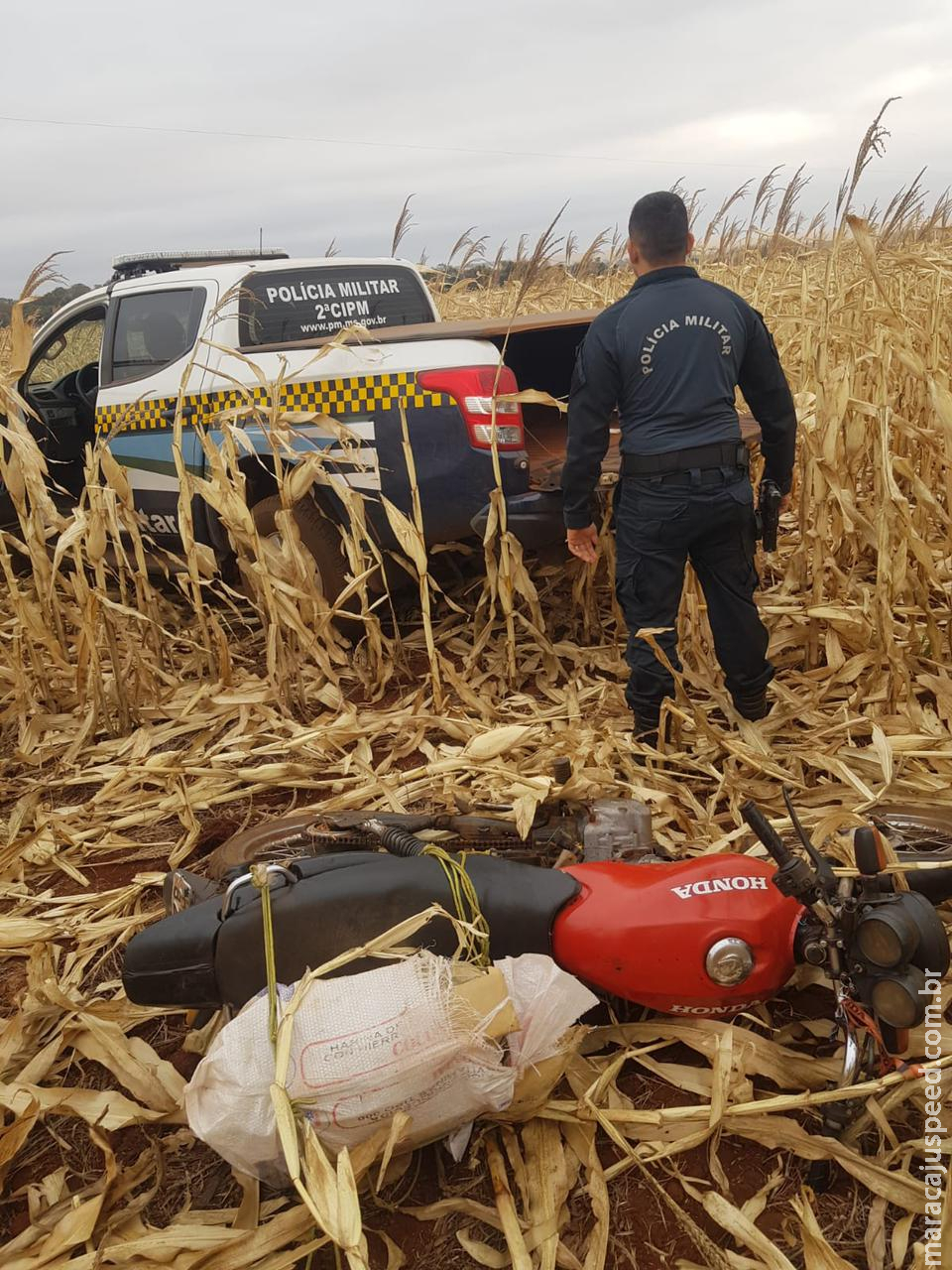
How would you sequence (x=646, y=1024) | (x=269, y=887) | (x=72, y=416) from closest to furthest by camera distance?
(x=269, y=887) → (x=646, y=1024) → (x=72, y=416)

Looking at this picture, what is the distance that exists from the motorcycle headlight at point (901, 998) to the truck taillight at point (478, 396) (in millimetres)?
2802

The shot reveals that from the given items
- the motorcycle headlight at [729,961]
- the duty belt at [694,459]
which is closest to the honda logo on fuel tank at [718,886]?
the motorcycle headlight at [729,961]

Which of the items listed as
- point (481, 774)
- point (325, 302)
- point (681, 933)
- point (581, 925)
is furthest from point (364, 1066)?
point (325, 302)

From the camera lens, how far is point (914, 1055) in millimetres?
1984

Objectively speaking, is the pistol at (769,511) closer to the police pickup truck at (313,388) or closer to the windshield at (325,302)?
the police pickup truck at (313,388)

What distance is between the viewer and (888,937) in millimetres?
1689

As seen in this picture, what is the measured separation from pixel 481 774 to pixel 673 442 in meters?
1.36

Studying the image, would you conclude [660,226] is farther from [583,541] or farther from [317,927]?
[317,927]

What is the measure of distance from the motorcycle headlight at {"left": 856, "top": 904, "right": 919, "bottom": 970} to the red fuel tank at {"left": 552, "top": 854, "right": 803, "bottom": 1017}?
29cm

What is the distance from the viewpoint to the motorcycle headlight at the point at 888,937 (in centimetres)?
168

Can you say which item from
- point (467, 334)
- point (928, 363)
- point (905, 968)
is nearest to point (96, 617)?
point (467, 334)

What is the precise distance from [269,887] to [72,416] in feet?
17.3

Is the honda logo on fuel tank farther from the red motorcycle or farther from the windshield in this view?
the windshield

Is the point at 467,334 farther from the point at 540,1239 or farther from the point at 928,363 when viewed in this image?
the point at 540,1239
